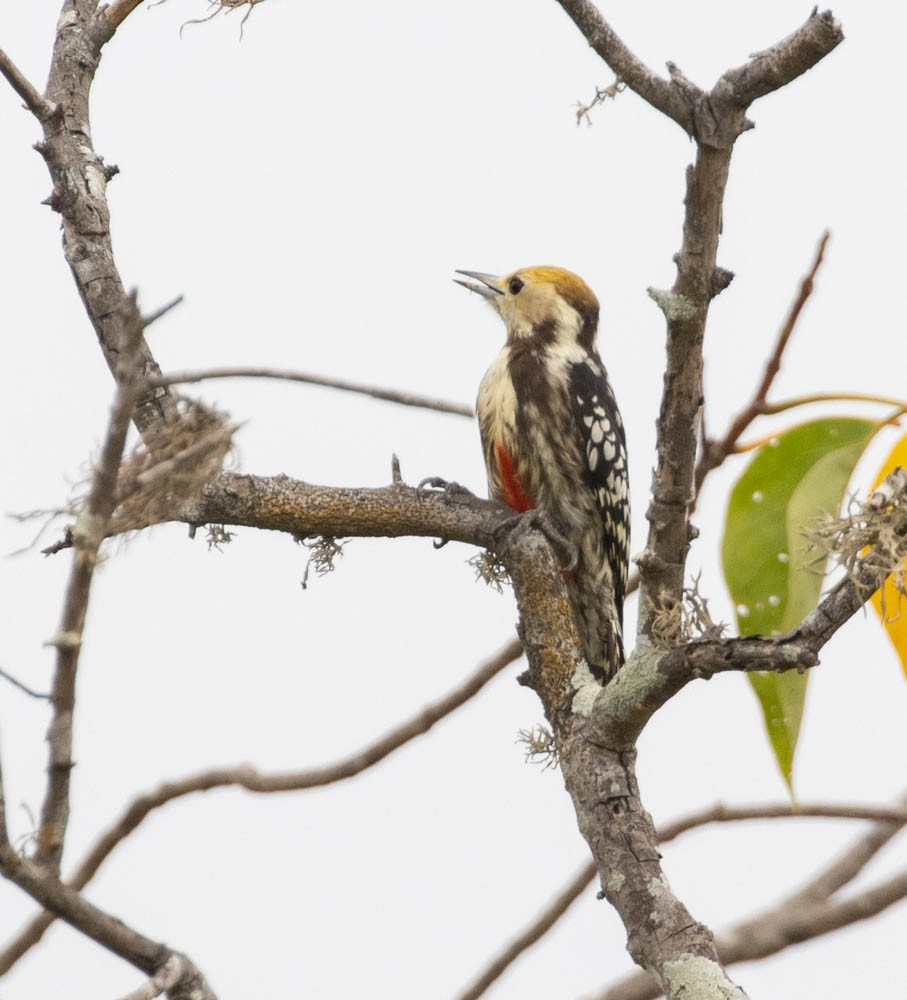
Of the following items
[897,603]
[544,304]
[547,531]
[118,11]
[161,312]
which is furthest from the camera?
[544,304]

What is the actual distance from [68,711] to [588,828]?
115 cm

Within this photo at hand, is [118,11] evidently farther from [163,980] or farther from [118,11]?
[163,980]

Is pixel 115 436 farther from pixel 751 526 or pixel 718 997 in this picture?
pixel 751 526

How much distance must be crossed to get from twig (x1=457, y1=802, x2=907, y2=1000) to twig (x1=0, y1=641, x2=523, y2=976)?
49cm

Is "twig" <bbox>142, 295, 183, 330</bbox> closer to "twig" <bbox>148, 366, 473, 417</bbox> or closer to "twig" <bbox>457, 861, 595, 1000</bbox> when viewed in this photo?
"twig" <bbox>148, 366, 473, 417</bbox>

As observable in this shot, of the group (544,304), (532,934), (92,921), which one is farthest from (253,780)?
(544,304)

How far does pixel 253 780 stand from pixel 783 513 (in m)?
1.28

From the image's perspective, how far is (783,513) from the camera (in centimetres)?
257

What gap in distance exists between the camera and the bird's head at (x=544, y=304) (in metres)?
4.77

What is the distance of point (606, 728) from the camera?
7.43 feet

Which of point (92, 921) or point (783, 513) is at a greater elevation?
point (783, 513)

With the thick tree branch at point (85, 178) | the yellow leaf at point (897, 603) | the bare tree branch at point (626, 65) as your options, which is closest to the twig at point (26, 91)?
the thick tree branch at point (85, 178)

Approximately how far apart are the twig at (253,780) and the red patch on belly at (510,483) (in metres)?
1.31

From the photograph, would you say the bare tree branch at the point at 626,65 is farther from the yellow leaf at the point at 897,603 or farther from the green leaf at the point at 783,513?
the green leaf at the point at 783,513
